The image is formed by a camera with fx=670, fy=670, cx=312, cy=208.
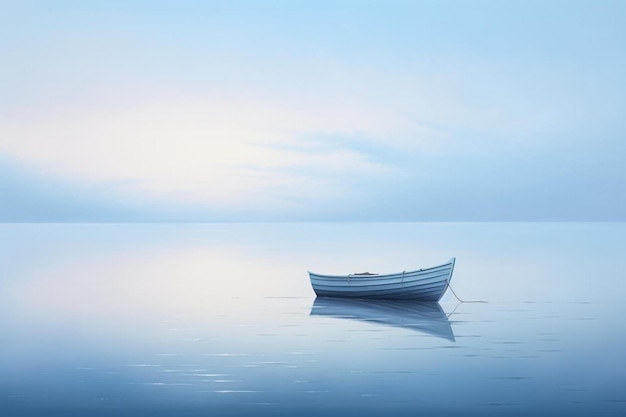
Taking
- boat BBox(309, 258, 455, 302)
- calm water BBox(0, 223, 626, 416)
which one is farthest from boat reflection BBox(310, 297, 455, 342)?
boat BBox(309, 258, 455, 302)

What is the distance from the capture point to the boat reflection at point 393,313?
23406 millimetres

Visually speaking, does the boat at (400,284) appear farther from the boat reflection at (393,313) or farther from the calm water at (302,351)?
the calm water at (302,351)

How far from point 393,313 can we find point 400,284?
278cm

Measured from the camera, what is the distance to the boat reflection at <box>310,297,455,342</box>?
23406 mm

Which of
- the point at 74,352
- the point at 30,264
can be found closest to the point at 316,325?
the point at 74,352

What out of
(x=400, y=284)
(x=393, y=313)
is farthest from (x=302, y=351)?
(x=400, y=284)

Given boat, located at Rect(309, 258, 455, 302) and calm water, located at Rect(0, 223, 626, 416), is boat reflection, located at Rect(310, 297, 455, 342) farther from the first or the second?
boat, located at Rect(309, 258, 455, 302)

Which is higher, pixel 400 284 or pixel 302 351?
pixel 400 284

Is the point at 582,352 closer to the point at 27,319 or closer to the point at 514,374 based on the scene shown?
the point at 514,374

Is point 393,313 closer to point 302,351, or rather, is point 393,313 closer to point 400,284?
point 400,284

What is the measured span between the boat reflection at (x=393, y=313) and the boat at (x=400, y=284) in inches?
12.5

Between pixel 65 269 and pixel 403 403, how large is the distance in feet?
134

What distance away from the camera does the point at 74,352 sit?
19500 millimetres

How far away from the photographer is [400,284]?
2903 cm
